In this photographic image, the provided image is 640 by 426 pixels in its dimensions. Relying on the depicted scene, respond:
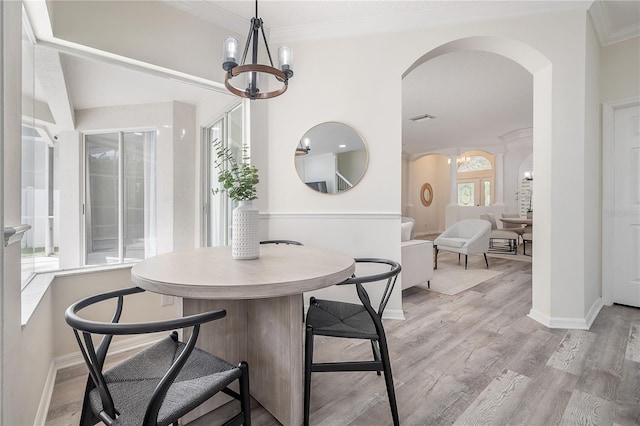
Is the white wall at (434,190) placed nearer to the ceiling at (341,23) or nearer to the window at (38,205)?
the ceiling at (341,23)

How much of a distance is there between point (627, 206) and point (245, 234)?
12.1 feet

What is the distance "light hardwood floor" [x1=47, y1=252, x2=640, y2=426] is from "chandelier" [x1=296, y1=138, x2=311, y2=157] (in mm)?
1662

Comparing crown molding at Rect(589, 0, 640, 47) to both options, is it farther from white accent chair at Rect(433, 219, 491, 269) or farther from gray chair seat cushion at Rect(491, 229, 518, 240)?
gray chair seat cushion at Rect(491, 229, 518, 240)

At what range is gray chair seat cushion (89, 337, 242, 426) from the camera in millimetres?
867

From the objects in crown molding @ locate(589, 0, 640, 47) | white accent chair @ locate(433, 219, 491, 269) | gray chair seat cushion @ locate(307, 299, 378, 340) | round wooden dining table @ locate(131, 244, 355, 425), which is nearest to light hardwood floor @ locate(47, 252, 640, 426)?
round wooden dining table @ locate(131, 244, 355, 425)

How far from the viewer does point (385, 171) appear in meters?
2.70

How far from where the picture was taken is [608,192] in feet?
9.66

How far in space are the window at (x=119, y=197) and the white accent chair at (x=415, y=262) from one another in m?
2.45

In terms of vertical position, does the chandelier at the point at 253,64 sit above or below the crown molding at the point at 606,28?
below

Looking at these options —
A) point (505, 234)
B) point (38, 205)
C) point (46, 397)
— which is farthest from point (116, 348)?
point (505, 234)

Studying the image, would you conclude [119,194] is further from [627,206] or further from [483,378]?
[627,206]

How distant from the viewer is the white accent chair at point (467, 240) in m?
4.62

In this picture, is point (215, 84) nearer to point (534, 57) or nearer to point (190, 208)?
point (190, 208)

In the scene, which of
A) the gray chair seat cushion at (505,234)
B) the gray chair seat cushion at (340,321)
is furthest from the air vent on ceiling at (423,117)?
the gray chair seat cushion at (340,321)
